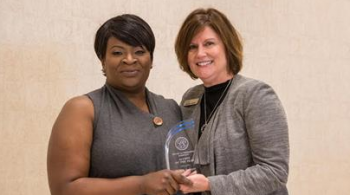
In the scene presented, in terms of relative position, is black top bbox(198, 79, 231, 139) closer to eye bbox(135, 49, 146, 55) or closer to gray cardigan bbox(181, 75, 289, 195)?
gray cardigan bbox(181, 75, 289, 195)

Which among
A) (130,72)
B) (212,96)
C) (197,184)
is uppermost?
(130,72)

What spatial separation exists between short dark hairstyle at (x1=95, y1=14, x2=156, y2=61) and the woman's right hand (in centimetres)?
44

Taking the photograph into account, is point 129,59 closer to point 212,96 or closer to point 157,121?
point 157,121

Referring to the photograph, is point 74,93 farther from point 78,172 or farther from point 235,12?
point 235,12

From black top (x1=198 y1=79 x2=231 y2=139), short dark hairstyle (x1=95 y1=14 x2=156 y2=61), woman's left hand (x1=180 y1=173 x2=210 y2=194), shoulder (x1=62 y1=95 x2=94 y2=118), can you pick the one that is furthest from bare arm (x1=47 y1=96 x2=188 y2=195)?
black top (x1=198 y1=79 x2=231 y2=139)

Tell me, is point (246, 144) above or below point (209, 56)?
below

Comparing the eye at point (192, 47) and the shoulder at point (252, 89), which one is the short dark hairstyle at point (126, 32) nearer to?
the eye at point (192, 47)

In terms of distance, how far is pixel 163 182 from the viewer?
1312 millimetres

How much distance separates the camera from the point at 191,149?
159 centimetres

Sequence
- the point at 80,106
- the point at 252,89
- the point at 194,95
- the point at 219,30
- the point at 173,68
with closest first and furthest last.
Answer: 1. the point at 80,106
2. the point at 252,89
3. the point at 219,30
4. the point at 194,95
5. the point at 173,68

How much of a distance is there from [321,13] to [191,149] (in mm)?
2227

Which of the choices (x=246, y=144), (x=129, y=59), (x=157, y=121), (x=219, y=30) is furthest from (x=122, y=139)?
(x=219, y=30)

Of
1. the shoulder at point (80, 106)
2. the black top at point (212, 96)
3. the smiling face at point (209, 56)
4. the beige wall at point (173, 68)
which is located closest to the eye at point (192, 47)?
the smiling face at point (209, 56)

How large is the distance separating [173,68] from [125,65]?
1.21 metres
